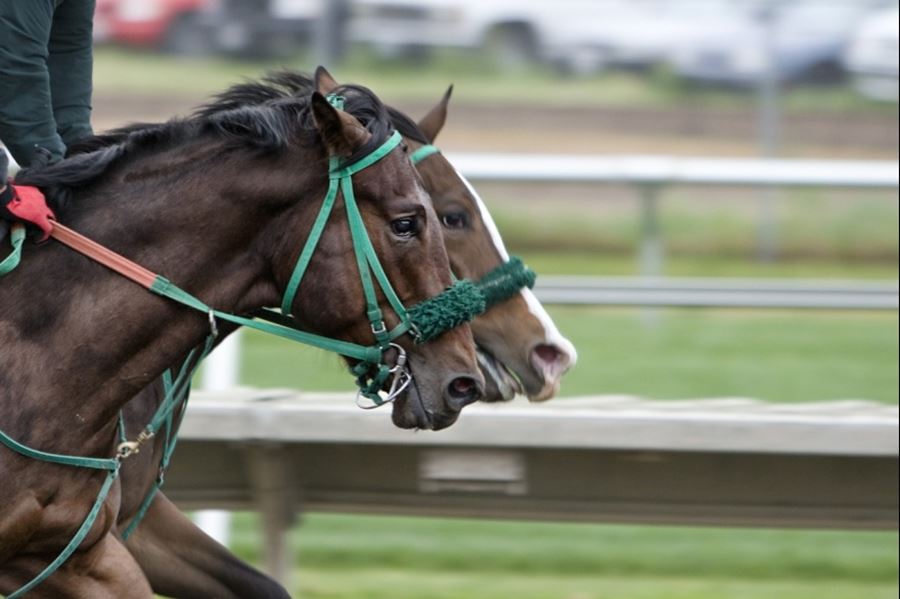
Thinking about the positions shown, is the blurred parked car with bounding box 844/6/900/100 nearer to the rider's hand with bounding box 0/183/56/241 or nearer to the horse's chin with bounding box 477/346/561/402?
the horse's chin with bounding box 477/346/561/402

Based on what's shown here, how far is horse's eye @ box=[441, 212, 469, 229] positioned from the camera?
4.27 metres

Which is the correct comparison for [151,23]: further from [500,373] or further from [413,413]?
[413,413]

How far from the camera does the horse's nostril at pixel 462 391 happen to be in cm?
329

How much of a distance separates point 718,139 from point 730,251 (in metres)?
2.77

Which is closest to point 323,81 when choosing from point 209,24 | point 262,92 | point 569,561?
point 262,92

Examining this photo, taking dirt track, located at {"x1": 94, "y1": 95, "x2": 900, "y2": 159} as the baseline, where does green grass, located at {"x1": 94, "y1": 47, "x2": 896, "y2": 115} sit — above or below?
above

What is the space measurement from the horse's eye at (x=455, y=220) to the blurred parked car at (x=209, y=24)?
9.57 meters

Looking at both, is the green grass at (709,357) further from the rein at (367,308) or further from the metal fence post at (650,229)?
the rein at (367,308)

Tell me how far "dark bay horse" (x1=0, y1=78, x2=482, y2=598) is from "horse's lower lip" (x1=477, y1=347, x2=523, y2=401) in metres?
0.90

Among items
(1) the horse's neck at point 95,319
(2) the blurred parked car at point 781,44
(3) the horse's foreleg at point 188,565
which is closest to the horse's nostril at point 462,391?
(1) the horse's neck at point 95,319

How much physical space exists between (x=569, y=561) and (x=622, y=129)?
348 inches

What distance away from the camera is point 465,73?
1521 centimetres

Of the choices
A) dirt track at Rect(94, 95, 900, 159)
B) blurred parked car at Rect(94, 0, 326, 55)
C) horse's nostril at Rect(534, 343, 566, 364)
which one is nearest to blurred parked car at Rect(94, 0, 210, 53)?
blurred parked car at Rect(94, 0, 326, 55)

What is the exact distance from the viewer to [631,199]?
45.4 ft
